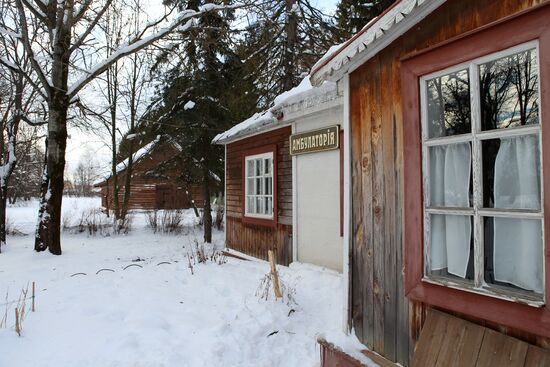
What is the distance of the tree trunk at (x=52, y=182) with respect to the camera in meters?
9.34

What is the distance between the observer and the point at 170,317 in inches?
188

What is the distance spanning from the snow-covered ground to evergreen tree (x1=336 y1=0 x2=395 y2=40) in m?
7.86

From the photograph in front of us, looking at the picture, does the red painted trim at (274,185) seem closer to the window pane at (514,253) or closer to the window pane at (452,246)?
the window pane at (452,246)

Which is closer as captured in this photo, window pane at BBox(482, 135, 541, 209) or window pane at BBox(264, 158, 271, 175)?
window pane at BBox(482, 135, 541, 209)

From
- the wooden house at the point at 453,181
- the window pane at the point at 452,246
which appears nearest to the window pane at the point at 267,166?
the wooden house at the point at 453,181

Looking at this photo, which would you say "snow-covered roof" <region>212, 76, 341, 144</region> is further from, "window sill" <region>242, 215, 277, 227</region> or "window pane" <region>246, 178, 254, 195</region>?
"window sill" <region>242, 215, 277, 227</region>

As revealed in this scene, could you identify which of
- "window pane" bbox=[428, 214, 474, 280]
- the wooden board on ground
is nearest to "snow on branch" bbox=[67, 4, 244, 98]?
"window pane" bbox=[428, 214, 474, 280]

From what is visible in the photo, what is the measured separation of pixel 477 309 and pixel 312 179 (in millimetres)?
4461

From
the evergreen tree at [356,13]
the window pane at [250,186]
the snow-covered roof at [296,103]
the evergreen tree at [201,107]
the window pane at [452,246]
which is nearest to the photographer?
the window pane at [452,246]

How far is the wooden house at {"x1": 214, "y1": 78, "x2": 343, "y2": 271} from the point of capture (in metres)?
6.05

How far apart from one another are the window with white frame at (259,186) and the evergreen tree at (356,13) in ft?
18.0

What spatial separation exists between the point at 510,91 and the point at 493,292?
1103mm

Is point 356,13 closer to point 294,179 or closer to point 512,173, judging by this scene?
point 294,179

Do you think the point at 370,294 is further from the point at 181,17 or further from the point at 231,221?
the point at 181,17
